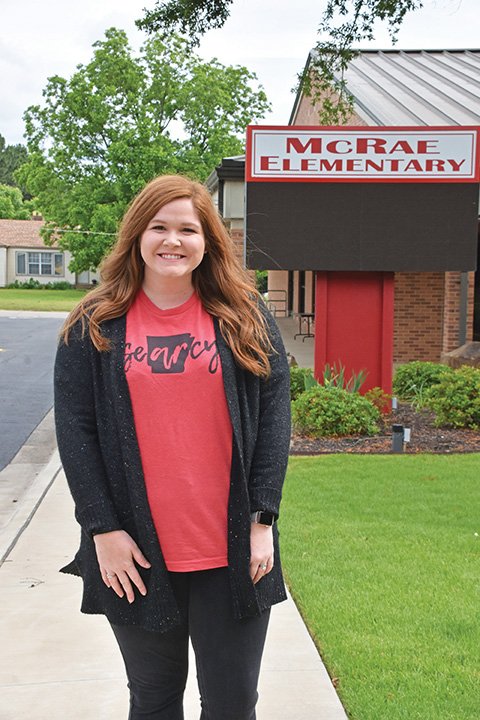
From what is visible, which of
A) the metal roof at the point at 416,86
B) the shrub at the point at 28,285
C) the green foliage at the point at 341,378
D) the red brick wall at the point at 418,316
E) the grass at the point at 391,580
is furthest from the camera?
the shrub at the point at 28,285

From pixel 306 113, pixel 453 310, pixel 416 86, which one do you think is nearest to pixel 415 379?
pixel 453 310

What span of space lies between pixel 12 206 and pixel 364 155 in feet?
219

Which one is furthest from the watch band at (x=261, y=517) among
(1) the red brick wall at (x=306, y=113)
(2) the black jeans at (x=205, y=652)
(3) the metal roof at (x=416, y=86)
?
(1) the red brick wall at (x=306, y=113)

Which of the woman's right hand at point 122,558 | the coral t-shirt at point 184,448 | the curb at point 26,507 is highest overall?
the coral t-shirt at point 184,448

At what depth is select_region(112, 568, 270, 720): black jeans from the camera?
2.40 m

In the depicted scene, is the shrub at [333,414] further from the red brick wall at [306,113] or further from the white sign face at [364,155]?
the red brick wall at [306,113]

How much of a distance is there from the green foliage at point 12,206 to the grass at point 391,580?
68395mm

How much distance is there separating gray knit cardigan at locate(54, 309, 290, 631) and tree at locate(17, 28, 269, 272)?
125 feet

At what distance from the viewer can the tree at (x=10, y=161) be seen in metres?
101

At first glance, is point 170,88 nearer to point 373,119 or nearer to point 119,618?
point 373,119

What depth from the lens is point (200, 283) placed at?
2.63 metres

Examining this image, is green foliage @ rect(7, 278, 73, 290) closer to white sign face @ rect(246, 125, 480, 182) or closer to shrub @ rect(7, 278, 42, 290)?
shrub @ rect(7, 278, 42, 290)

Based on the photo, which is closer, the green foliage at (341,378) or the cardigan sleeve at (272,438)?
the cardigan sleeve at (272,438)

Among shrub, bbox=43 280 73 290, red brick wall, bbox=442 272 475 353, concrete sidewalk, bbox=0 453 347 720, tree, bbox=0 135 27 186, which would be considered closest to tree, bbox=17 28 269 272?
shrub, bbox=43 280 73 290
